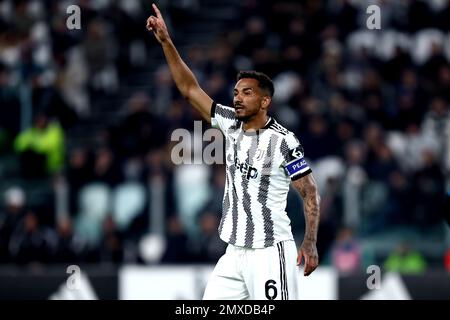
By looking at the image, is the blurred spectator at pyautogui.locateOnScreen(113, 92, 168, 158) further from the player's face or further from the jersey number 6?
the jersey number 6

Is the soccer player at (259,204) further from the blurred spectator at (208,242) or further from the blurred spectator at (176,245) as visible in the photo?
the blurred spectator at (176,245)

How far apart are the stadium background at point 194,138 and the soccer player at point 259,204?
437 centimetres

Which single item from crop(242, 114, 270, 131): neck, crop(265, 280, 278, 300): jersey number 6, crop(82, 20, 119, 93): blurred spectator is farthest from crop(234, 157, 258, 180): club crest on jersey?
crop(82, 20, 119, 93): blurred spectator

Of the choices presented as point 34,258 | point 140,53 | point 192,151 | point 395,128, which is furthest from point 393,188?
point 140,53

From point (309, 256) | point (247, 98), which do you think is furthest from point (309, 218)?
point (247, 98)

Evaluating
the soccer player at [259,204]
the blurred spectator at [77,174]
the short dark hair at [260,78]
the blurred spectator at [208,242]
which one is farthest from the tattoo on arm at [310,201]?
the blurred spectator at [77,174]

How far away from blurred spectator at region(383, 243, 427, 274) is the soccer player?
20.1 feet

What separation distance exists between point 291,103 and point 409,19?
238cm

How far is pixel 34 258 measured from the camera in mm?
15242

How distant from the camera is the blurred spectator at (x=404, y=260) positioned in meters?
14.6

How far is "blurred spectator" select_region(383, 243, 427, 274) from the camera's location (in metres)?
14.6

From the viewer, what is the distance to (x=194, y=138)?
51.0 feet

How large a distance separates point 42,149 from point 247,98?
824cm

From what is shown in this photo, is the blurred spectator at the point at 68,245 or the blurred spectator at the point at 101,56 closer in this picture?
the blurred spectator at the point at 68,245
